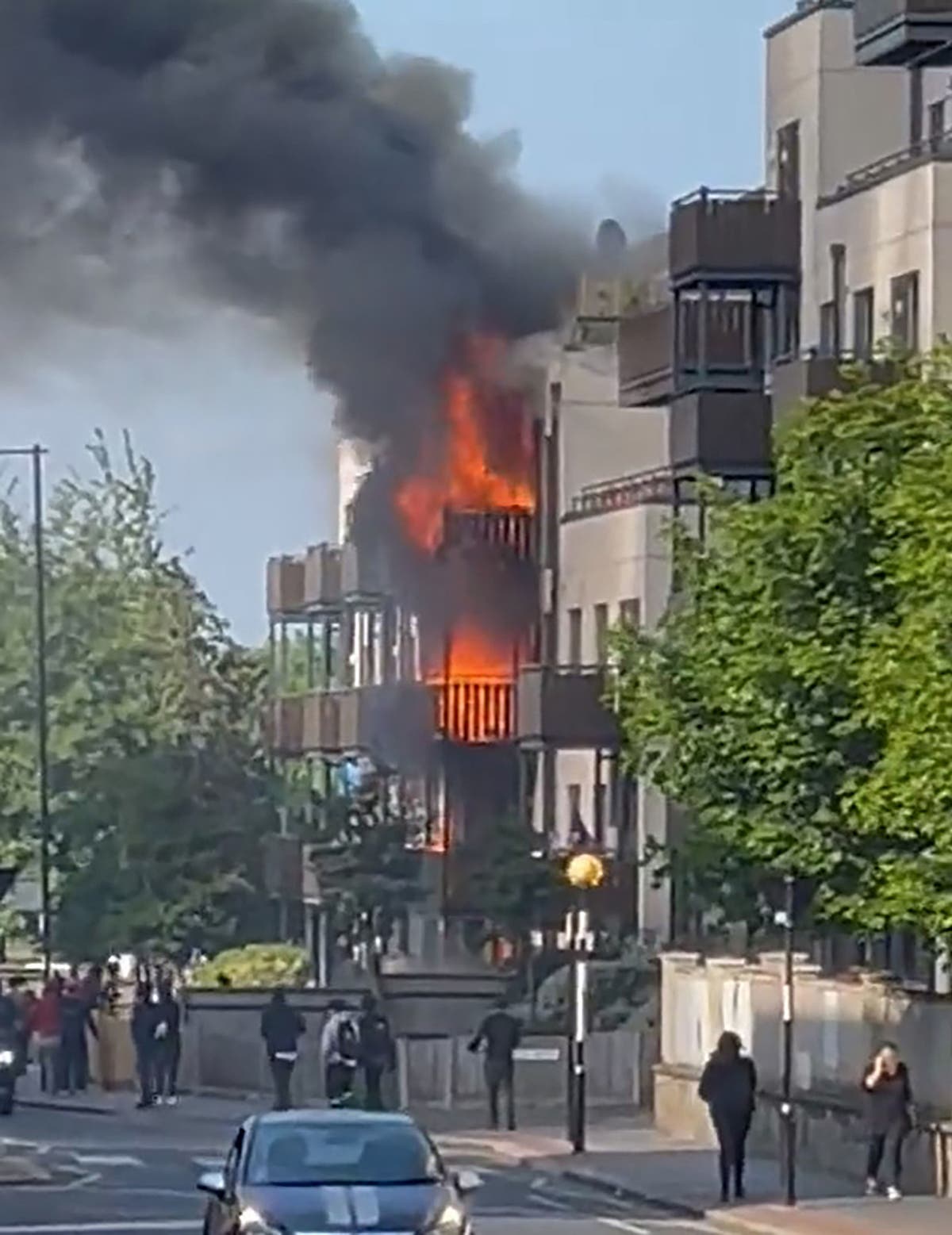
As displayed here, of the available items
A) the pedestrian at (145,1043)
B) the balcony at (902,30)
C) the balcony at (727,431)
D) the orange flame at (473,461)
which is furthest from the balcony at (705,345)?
the pedestrian at (145,1043)

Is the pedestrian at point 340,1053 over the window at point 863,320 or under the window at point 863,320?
under

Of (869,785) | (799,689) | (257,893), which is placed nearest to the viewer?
(869,785)

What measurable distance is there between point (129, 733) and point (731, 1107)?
1970 inches

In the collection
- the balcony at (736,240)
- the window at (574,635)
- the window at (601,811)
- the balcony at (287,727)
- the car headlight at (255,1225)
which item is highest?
the balcony at (736,240)

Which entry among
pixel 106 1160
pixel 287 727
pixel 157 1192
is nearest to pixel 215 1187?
pixel 157 1192

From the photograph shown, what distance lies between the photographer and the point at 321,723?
80.4 metres

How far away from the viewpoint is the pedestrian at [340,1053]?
50.2 meters

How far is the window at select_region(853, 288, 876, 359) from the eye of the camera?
181ft

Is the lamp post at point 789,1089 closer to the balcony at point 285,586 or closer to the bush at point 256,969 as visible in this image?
the bush at point 256,969

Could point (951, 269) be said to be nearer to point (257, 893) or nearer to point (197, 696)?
point (257, 893)

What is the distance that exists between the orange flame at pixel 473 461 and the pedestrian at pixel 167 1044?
11897 millimetres

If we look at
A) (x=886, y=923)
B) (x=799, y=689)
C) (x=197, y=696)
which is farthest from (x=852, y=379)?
(x=197, y=696)

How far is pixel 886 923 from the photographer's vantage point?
41625 millimetres

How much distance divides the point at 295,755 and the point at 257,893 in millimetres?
2890
